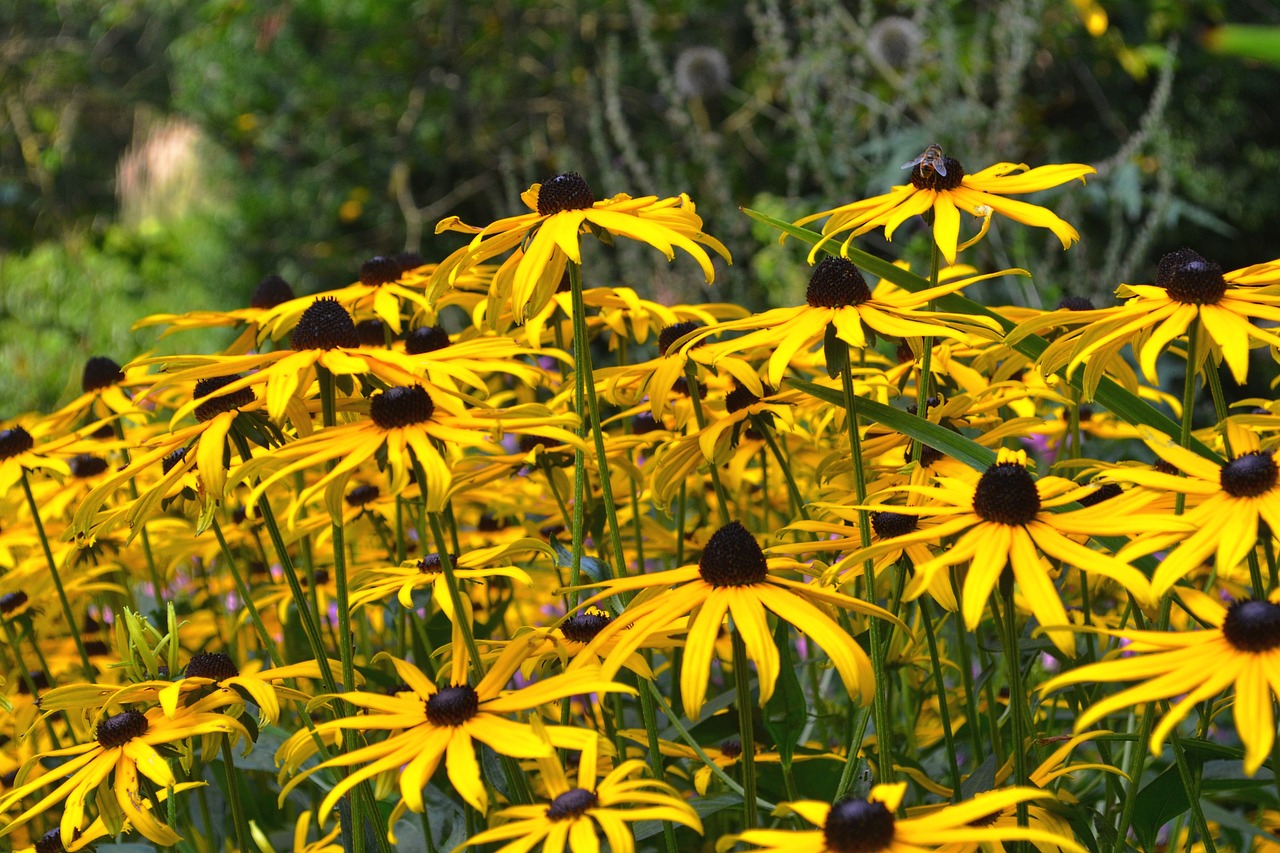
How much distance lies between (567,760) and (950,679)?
740 millimetres

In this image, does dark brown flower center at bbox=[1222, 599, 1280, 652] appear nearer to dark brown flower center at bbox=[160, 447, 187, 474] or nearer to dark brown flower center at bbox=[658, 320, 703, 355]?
dark brown flower center at bbox=[658, 320, 703, 355]

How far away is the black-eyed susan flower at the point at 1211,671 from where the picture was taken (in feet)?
2.52

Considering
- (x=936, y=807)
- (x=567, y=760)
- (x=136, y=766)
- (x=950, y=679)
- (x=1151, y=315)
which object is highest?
(x=1151, y=315)

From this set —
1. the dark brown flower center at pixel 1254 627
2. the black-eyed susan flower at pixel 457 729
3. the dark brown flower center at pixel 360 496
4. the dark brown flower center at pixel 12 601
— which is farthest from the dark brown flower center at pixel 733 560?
the dark brown flower center at pixel 12 601

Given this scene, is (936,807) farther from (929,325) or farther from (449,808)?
(449,808)

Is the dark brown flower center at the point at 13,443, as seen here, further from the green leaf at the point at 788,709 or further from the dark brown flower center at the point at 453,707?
the green leaf at the point at 788,709

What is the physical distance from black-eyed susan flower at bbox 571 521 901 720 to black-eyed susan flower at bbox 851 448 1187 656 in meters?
0.06

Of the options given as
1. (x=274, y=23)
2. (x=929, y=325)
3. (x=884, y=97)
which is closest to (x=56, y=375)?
(x=274, y=23)

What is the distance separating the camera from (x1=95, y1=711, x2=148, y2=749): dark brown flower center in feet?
3.89

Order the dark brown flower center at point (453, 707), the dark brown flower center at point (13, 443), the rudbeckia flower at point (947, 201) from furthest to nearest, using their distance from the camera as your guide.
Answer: the dark brown flower center at point (13, 443), the rudbeckia flower at point (947, 201), the dark brown flower center at point (453, 707)

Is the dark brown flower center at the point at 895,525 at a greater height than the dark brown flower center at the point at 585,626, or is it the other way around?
the dark brown flower center at the point at 895,525

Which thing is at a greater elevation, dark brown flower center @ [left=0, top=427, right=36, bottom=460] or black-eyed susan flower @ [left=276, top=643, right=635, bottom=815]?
dark brown flower center @ [left=0, top=427, right=36, bottom=460]

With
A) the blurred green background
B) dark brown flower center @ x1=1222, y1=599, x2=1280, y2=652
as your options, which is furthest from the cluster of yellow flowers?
the blurred green background

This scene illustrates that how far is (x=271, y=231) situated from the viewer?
6.41 meters
